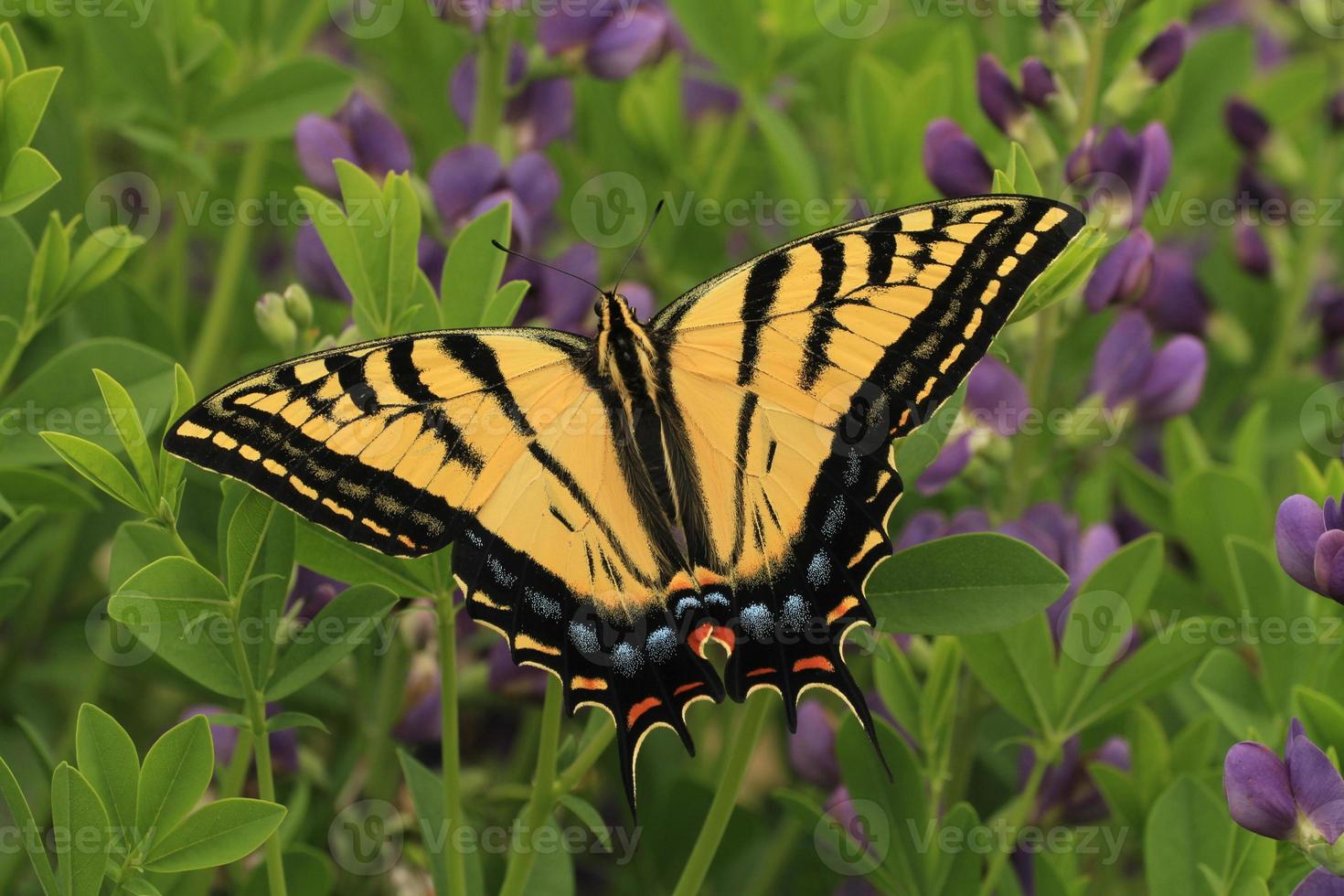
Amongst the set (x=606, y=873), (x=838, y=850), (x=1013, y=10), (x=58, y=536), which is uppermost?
(x=1013, y=10)

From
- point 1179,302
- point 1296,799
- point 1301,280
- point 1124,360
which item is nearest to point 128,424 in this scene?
point 1296,799

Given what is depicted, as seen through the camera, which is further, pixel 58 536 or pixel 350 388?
pixel 58 536

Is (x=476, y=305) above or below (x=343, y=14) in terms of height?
below

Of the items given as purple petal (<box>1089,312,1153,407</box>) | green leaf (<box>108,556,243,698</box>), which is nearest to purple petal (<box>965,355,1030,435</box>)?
purple petal (<box>1089,312,1153,407</box>)

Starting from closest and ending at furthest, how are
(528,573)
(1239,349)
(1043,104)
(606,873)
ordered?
(528,573) < (1043,104) < (606,873) < (1239,349)

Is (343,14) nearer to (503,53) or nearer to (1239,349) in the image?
(503,53)

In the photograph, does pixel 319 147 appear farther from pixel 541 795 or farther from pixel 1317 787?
pixel 1317 787

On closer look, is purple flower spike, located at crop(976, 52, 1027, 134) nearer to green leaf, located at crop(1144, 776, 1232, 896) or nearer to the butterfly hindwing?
the butterfly hindwing

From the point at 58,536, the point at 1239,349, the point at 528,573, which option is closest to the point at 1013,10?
the point at 1239,349
